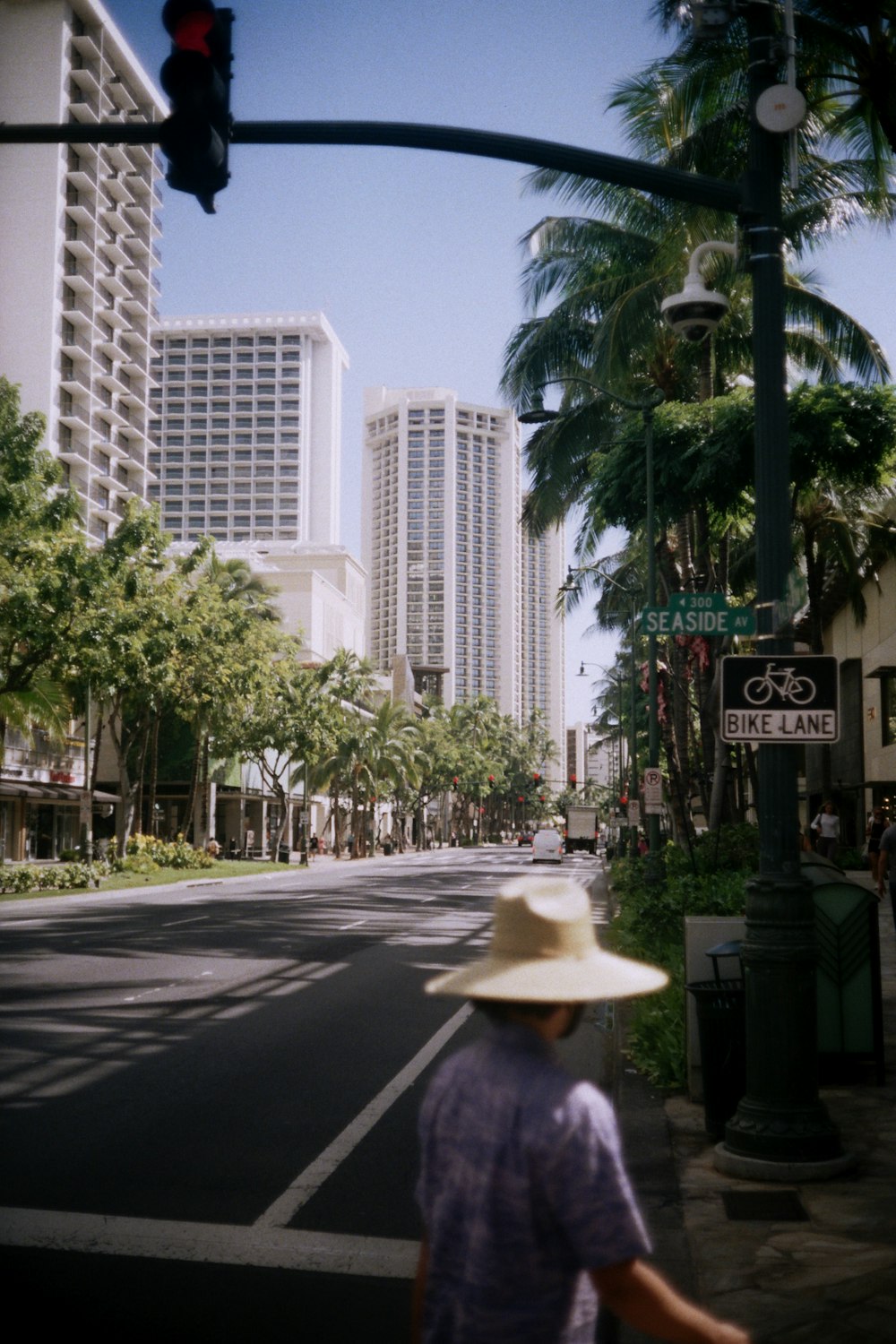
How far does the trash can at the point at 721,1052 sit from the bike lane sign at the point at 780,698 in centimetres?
159

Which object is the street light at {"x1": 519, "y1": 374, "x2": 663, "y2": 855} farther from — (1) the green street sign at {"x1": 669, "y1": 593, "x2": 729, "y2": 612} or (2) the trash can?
(2) the trash can

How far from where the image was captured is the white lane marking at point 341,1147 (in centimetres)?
639

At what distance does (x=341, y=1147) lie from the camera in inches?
305

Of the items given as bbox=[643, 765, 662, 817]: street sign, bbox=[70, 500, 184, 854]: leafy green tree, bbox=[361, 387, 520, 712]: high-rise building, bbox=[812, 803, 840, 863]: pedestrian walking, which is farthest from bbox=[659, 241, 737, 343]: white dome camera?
bbox=[361, 387, 520, 712]: high-rise building

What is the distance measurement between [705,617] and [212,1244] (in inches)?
238

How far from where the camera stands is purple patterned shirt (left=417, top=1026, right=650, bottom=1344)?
245 cm

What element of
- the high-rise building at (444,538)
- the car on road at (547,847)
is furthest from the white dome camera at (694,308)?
the high-rise building at (444,538)

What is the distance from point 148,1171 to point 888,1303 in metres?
3.85

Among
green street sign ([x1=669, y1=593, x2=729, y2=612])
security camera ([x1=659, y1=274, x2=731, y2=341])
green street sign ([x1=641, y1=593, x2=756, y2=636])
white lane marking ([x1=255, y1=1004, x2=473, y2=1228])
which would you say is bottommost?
white lane marking ([x1=255, y1=1004, x2=473, y2=1228])

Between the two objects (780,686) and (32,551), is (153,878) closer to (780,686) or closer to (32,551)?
(32,551)

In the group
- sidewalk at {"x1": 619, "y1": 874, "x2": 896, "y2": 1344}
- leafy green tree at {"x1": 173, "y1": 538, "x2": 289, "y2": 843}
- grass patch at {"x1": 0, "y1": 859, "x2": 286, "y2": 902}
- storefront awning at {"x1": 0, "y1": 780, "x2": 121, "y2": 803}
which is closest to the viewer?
sidewalk at {"x1": 619, "y1": 874, "x2": 896, "y2": 1344}

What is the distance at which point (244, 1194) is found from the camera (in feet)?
21.9

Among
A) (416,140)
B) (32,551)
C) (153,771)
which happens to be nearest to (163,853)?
(153,771)

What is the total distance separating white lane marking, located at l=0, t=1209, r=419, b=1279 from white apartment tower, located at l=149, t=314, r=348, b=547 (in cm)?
14748
